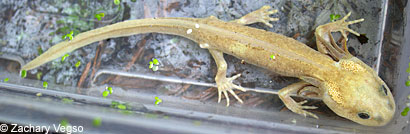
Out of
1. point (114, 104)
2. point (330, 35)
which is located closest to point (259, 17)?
point (330, 35)

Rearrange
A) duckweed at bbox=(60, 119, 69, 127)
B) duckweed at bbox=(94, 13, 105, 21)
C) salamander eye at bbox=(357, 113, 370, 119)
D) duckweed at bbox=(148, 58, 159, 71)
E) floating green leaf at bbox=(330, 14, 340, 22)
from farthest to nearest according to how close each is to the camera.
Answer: duckweed at bbox=(94, 13, 105, 21) < duckweed at bbox=(148, 58, 159, 71) < floating green leaf at bbox=(330, 14, 340, 22) < duckweed at bbox=(60, 119, 69, 127) < salamander eye at bbox=(357, 113, 370, 119)

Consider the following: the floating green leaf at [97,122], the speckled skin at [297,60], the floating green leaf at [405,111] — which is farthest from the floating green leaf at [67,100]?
the floating green leaf at [405,111]

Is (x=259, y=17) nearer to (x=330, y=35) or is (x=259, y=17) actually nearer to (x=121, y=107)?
(x=330, y=35)

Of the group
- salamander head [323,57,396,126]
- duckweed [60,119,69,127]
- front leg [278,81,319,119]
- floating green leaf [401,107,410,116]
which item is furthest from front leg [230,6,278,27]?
duckweed [60,119,69,127]

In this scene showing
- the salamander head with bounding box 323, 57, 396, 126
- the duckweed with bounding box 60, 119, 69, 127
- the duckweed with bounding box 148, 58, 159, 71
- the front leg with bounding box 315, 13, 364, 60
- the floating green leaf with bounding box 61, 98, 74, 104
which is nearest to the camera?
the salamander head with bounding box 323, 57, 396, 126

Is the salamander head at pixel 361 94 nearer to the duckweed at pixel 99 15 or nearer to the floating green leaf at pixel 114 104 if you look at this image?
the floating green leaf at pixel 114 104

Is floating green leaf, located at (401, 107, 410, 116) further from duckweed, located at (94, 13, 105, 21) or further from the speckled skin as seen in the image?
duckweed, located at (94, 13, 105, 21)
